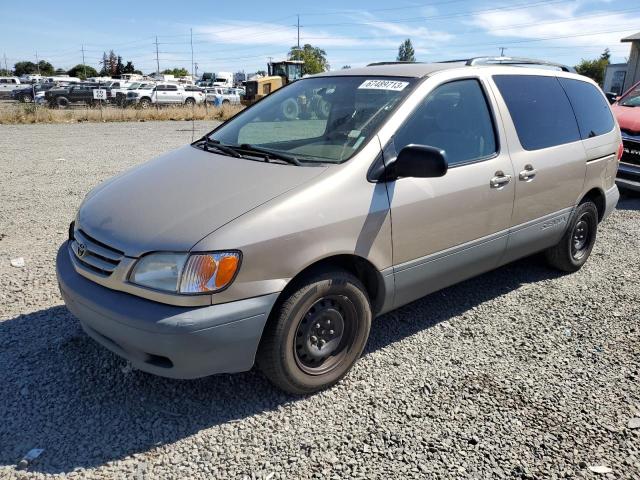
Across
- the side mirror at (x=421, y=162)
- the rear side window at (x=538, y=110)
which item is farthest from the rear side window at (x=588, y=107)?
the side mirror at (x=421, y=162)

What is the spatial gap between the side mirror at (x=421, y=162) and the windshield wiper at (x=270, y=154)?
0.60m

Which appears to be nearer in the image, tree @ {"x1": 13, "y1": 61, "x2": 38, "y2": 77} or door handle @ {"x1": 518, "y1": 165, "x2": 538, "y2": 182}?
door handle @ {"x1": 518, "y1": 165, "x2": 538, "y2": 182}

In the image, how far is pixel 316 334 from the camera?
295cm

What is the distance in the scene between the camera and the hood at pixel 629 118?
7.71 meters

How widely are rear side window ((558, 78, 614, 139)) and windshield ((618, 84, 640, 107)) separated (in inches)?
178

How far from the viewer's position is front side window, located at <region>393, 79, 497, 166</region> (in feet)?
10.7

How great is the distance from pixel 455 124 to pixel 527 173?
76cm

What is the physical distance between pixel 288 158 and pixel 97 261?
1.23 m

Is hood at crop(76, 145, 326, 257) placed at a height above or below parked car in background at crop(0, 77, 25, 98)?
below

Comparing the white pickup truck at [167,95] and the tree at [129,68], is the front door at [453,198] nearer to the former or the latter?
the white pickup truck at [167,95]

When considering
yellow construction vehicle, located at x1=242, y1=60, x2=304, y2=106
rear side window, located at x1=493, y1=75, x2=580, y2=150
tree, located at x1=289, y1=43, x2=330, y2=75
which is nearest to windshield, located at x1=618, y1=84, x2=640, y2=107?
rear side window, located at x1=493, y1=75, x2=580, y2=150

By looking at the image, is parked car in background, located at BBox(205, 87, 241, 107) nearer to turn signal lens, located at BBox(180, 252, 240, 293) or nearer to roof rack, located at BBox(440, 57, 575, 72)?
roof rack, located at BBox(440, 57, 575, 72)

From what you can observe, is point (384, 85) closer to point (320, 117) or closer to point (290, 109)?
point (320, 117)

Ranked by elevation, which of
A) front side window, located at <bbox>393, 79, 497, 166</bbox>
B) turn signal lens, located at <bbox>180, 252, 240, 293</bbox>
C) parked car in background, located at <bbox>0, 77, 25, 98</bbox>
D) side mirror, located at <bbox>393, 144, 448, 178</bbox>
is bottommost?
turn signal lens, located at <bbox>180, 252, 240, 293</bbox>
